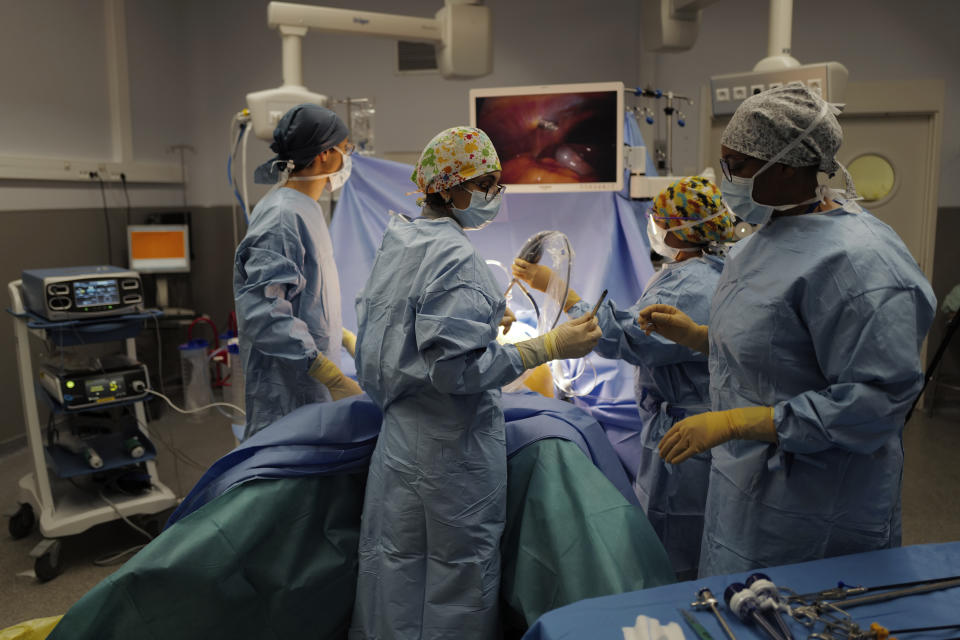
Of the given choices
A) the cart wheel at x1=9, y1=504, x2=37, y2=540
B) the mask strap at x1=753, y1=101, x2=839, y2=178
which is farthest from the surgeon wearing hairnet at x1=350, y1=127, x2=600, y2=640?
the cart wheel at x1=9, y1=504, x2=37, y2=540

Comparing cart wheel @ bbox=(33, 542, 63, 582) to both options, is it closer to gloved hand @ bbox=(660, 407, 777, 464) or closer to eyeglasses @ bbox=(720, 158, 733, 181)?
gloved hand @ bbox=(660, 407, 777, 464)

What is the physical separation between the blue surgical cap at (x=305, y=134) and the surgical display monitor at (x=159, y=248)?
266 cm

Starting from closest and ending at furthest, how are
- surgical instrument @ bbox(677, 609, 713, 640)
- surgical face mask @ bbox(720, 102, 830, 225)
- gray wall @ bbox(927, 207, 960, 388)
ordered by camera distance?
1. surgical instrument @ bbox(677, 609, 713, 640)
2. surgical face mask @ bbox(720, 102, 830, 225)
3. gray wall @ bbox(927, 207, 960, 388)

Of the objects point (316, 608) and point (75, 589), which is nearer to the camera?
point (316, 608)

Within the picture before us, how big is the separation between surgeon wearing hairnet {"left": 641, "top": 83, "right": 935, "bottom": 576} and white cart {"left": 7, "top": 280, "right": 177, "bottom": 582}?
212 cm

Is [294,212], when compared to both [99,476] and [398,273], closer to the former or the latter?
[398,273]

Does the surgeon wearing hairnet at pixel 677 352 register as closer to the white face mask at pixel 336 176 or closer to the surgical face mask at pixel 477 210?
the surgical face mask at pixel 477 210

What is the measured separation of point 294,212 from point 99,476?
1548mm

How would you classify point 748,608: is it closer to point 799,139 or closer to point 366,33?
point 799,139

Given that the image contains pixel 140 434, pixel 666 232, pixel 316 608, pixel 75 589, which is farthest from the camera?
pixel 140 434

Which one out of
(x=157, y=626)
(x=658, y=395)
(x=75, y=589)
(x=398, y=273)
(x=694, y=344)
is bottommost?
(x=75, y=589)

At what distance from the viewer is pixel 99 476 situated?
113 inches

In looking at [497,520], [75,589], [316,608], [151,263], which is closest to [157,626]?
[316,608]

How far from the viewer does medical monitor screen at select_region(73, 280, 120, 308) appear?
256 centimetres
